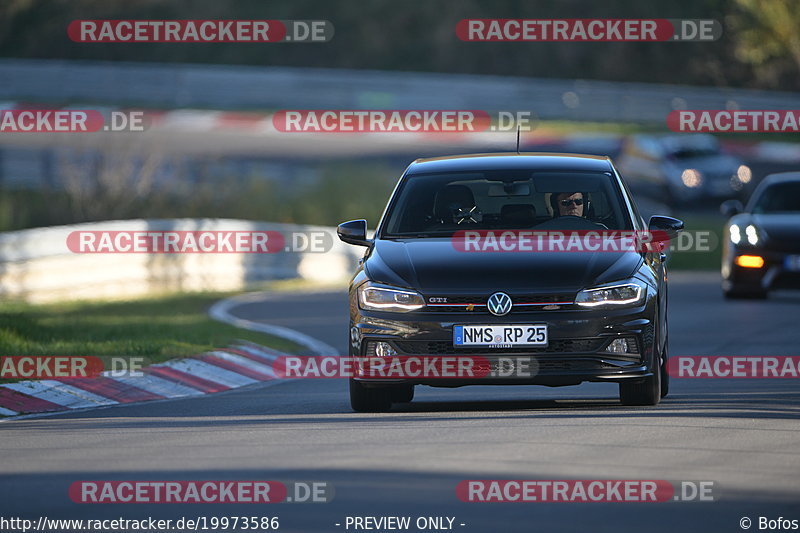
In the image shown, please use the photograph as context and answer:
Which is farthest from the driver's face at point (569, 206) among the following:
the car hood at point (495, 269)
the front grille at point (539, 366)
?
the front grille at point (539, 366)

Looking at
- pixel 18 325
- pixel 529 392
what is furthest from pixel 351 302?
pixel 18 325

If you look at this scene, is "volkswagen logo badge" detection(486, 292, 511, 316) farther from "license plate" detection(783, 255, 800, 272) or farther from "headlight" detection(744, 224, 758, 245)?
"headlight" detection(744, 224, 758, 245)

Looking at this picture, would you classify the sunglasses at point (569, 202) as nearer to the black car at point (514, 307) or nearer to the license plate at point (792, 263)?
the black car at point (514, 307)

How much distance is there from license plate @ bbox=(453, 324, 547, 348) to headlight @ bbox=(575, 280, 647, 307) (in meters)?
0.30

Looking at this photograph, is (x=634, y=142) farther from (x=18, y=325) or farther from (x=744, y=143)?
(x=18, y=325)

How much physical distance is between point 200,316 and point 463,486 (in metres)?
11.0

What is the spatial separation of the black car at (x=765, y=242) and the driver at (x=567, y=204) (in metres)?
9.44

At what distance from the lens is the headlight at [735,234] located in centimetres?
2088

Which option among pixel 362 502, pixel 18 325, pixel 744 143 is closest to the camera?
pixel 362 502

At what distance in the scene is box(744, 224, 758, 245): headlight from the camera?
2064cm

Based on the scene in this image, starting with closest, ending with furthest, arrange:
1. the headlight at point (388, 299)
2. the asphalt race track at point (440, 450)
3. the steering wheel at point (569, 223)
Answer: the asphalt race track at point (440, 450) → the headlight at point (388, 299) → the steering wheel at point (569, 223)

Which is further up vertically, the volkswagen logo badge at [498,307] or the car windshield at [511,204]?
the car windshield at [511,204]

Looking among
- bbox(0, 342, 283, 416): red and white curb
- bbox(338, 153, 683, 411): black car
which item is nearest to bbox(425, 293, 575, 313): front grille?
bbox(338, 153, 683, 411): black car

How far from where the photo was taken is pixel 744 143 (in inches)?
1713
